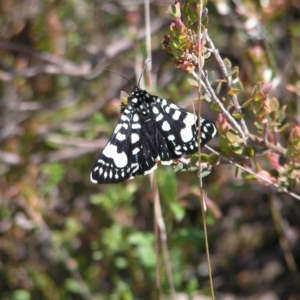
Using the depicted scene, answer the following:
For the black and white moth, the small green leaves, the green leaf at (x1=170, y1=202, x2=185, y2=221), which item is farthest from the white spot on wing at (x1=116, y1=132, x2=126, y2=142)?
the green leaf at (x1=170, y1=202, x2=185, y2=221)

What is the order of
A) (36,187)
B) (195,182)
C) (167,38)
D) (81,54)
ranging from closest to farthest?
(167,38), (195,182), (36,187), (81,54)

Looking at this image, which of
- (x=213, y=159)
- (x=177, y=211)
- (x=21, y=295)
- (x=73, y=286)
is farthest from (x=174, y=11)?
(x=21, y=295)

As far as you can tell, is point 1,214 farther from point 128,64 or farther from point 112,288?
point 128,64

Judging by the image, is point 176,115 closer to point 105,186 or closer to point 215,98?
point 215,98

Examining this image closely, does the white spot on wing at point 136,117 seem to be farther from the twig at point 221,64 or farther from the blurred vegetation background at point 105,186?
the blurred vegetation background at point 105,186

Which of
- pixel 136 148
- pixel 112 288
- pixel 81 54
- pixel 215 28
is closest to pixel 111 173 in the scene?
pixel 136 148

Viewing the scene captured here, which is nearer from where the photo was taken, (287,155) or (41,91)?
(287,155)

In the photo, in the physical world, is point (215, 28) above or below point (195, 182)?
above

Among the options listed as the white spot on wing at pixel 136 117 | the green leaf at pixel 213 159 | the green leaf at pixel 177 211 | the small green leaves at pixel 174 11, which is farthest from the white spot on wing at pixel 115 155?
the green leaf at pixel 177 211
